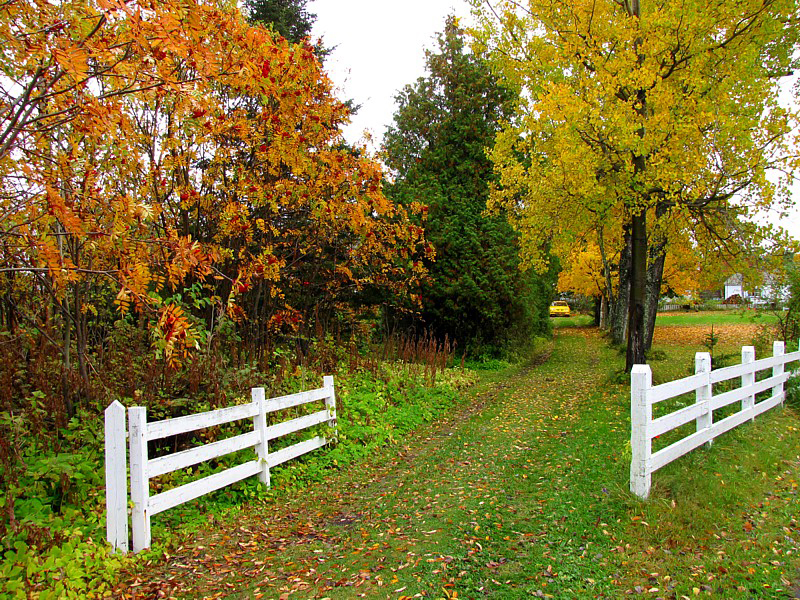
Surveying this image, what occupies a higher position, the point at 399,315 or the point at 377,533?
the point at 399,315

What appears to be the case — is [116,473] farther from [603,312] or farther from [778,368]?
[603,312]

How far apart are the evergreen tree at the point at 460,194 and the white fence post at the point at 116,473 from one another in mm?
10897

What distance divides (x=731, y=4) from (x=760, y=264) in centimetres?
484

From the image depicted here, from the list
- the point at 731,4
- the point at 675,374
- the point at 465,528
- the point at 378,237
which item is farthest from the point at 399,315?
the point at 465,528

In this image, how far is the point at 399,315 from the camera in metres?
16.2

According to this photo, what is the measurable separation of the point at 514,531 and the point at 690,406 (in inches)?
114

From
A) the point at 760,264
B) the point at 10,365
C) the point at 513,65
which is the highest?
the point at 513,65

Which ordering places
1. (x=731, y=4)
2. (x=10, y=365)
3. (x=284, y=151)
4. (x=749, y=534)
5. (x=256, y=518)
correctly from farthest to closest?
(x=731, y=4), (x=284, y=151), (x=10, y=365), (x=256, y=518), (x=749, y=534)

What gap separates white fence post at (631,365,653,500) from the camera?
504cm

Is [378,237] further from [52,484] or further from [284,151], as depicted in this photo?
[52,484]

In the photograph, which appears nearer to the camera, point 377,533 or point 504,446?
point 377,533

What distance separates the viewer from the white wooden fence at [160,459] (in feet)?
13.9

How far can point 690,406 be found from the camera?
6172 millimetres

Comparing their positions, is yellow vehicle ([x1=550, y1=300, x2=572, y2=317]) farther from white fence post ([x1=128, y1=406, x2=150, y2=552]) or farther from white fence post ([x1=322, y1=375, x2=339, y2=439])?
white fence post ([x1=128, y1=406, x2=150, y2=552])
